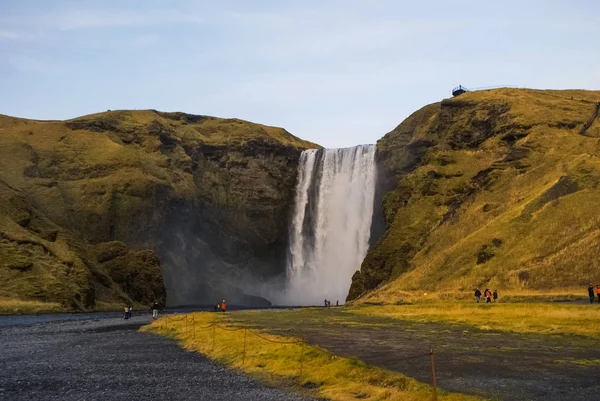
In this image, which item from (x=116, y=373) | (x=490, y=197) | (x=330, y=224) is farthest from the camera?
(x=330, y=224)

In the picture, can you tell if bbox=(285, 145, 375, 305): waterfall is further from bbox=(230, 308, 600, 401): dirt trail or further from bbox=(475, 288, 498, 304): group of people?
bbox=(230, 308, 600, 401): dirt trail

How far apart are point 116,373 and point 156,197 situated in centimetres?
10459

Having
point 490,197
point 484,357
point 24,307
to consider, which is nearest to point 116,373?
point 484,357

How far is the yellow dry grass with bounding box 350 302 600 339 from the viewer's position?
37531 mm

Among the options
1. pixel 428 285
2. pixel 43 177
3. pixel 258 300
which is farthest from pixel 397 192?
pixel 43 177

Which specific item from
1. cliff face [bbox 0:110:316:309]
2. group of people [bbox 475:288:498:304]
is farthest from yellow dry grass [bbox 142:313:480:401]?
cliff face [bbox 0:110:316:309]

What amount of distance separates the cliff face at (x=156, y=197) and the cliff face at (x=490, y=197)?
36.3 meters

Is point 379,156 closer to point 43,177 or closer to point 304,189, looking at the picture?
point 304,189

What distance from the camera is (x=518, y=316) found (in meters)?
45.0

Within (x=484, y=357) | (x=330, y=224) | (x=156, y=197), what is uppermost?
(x=156, y=197)

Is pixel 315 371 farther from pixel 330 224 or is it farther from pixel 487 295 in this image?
pixel 330 224

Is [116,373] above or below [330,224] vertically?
below

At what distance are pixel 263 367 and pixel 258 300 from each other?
Answer: 3993 inches

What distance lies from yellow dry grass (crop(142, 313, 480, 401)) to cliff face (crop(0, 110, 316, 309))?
74.9 meters
